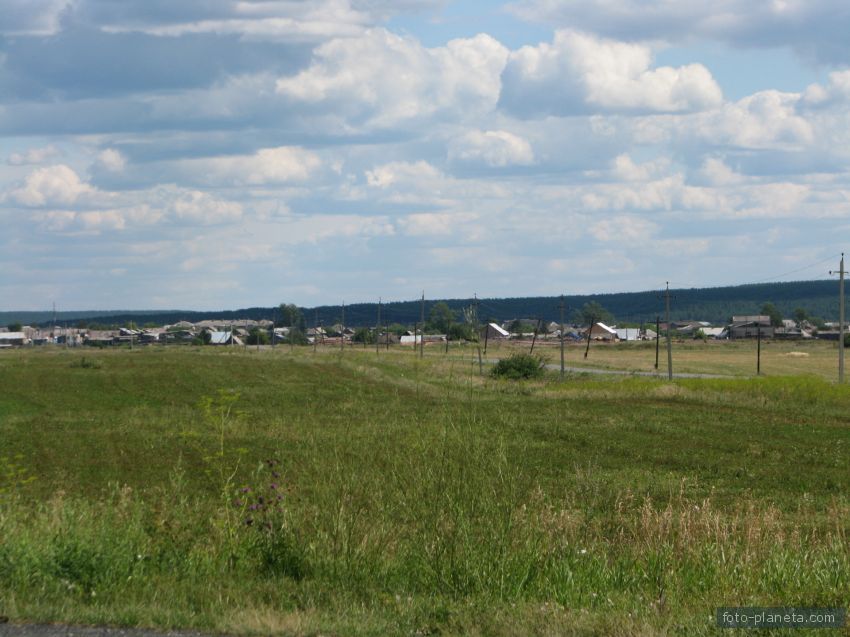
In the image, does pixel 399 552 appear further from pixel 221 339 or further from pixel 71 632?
pixel 221 339

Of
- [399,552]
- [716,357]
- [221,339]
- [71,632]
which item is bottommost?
[221,339]

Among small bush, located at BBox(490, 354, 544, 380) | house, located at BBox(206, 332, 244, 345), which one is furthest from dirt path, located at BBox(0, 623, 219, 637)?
house, located at BBox(206, 332, 244, 345)

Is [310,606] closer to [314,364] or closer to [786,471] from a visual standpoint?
[786,471]

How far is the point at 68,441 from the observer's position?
3406 cm

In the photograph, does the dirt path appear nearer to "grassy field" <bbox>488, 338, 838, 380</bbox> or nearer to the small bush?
the small bush

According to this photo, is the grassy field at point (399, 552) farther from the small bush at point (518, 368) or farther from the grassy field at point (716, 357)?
the grassy field at point (716, 357)

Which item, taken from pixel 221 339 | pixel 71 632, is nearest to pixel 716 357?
pixel 221 339

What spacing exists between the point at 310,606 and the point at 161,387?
5325 cm

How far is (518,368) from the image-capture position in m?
70.1

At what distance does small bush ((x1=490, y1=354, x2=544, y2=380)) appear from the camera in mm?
69125

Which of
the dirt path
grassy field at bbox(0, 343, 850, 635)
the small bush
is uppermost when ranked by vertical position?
grassy field at bbox(0, 343, 850, 635)

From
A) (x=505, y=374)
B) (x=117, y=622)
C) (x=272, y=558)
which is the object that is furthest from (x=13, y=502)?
(x=505, y=374)

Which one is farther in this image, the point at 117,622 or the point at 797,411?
the point at 797,411

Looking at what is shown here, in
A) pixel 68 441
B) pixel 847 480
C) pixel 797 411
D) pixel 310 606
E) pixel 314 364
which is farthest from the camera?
pixel 314 364
